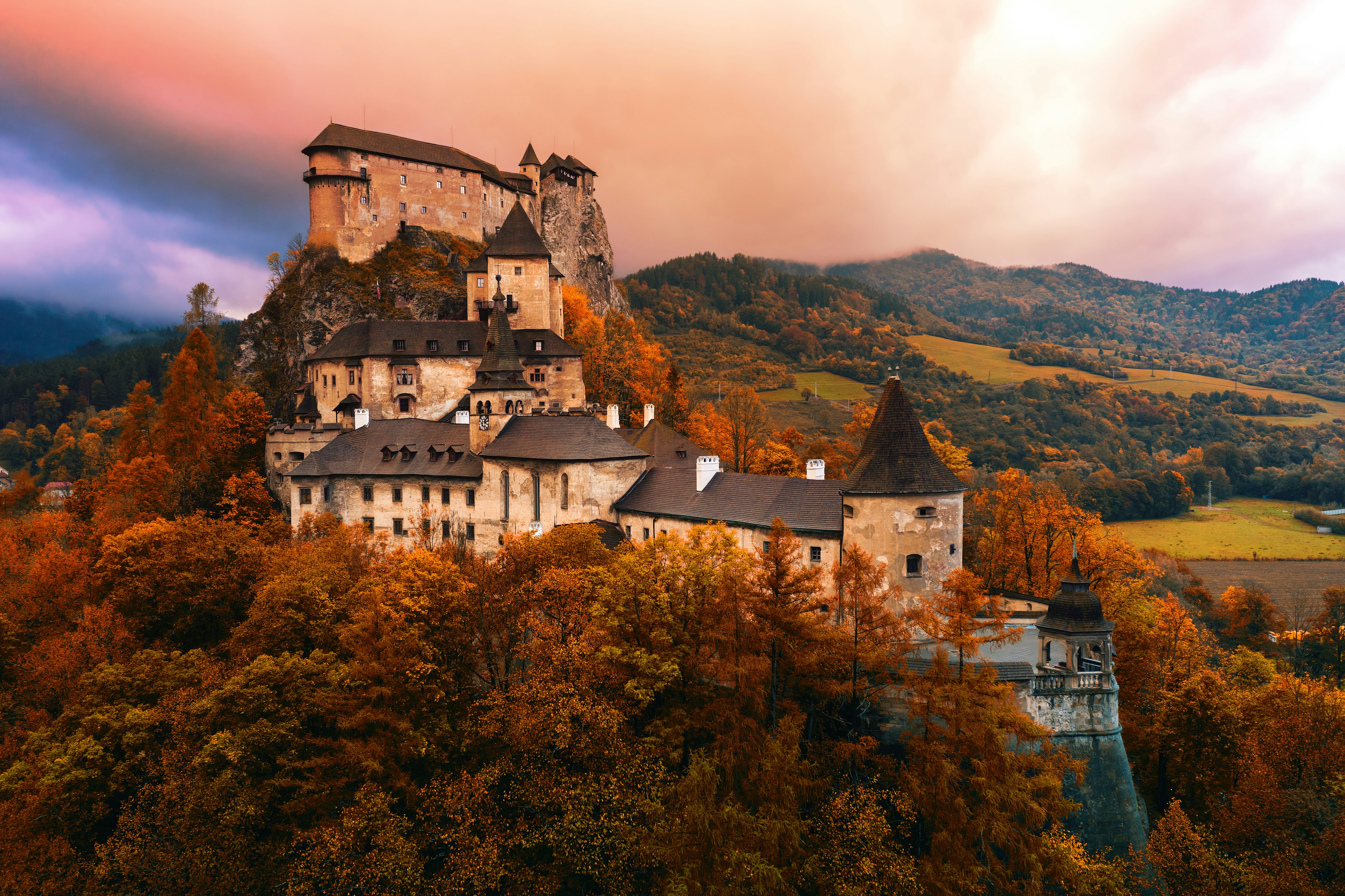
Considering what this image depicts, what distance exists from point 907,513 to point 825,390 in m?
98.5

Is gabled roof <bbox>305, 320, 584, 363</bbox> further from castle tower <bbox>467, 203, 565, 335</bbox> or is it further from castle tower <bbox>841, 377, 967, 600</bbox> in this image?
castle tower <bbox>841, 377, 967, 600</bbox>

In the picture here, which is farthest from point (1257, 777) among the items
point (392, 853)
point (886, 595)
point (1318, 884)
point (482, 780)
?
point (392, 853)

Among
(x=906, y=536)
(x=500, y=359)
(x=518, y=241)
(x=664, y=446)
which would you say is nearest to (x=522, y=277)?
(x=518, y=241)

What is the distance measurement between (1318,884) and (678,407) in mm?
51662

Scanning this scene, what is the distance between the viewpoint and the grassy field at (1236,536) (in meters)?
86.4

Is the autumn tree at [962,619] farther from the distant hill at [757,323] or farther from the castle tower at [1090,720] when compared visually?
the distant hill at [757,323]

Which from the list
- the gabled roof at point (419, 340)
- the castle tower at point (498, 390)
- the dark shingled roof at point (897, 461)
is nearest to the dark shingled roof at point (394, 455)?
the castle tower at point (498, 390)

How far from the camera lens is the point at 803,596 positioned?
91.1ft

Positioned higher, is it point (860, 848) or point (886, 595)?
point (886, 595)

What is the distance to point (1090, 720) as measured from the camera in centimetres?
2838

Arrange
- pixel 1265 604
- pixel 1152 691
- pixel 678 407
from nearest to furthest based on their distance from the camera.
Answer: pixel 1152 691
pixel 1265 604
pixel 678 407

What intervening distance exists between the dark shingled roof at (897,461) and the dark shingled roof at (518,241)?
42.0 metres

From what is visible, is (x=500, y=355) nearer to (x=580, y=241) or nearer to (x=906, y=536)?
(x=906, y=536)

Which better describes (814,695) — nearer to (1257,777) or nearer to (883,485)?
(883,485)
